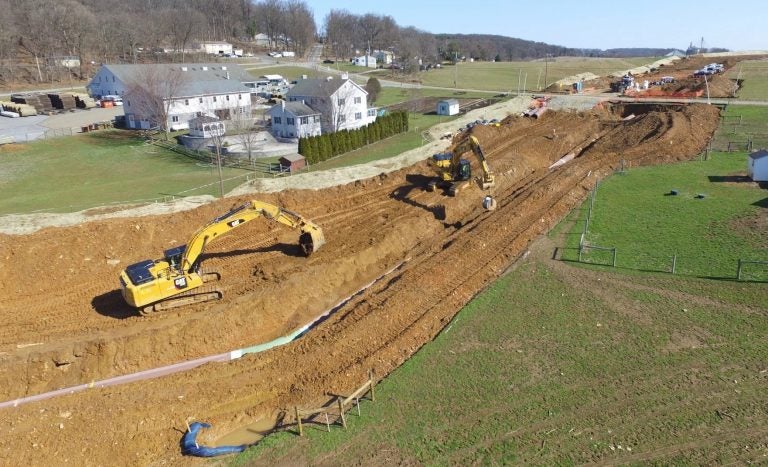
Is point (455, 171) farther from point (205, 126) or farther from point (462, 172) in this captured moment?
point (205, 126)

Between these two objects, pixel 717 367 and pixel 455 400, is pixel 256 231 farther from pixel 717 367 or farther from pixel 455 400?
pixel 717 367

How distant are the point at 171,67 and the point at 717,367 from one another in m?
65.8

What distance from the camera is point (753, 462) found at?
13312mm

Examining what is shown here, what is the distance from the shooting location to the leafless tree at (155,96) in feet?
182

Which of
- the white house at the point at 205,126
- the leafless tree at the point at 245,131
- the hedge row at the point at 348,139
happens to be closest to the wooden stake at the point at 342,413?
the hedge row at the point at 348,139

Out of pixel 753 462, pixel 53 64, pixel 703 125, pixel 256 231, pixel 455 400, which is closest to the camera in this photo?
pixel 753 462

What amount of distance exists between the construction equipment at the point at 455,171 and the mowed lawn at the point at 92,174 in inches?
571

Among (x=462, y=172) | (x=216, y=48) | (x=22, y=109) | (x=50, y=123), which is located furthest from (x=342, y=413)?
(x=216, y=48)

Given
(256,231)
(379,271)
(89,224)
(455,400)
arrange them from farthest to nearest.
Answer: (256,231) → (89,224) → (379,271) → (455,400)

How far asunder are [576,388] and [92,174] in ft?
134

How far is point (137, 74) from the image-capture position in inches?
2601

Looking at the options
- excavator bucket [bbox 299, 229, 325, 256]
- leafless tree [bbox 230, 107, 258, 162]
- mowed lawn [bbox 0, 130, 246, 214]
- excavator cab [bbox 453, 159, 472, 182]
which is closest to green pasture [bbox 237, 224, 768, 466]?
excavator bucket [bbox 299, 229, 325, 256]

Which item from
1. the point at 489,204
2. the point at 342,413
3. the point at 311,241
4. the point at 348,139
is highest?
the point at 348,139

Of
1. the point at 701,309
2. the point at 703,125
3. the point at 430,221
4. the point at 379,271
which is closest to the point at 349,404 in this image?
the point at 379,271
